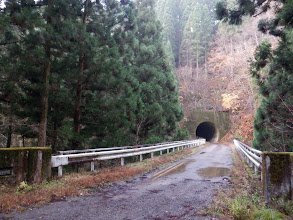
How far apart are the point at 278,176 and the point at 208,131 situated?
4123cm

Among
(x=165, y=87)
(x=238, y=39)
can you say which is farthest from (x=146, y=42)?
(x=238, y=39)

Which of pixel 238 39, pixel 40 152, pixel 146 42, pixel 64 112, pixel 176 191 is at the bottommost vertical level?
pixel 176 191

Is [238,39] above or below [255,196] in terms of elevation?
above

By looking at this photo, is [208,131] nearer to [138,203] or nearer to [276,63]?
[276,63]

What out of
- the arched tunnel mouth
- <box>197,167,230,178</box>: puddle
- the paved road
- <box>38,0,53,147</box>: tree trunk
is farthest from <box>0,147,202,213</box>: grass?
the arched tunnel mouth

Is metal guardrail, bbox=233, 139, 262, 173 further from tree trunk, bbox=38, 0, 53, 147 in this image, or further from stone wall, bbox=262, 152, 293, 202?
tree trunk, bbox=38, 0, 53, 147

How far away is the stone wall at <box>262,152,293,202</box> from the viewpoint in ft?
15.1

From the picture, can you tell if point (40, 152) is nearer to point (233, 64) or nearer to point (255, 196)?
point (255, 196)

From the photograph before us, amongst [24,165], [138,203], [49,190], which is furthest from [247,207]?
[24,165]

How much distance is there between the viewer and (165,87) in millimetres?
21156

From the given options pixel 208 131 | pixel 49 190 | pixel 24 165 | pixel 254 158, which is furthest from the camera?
pixel 208 131

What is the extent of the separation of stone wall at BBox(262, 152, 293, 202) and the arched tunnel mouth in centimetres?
3493

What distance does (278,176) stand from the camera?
467 cm

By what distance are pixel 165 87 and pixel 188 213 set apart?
57.3ft
